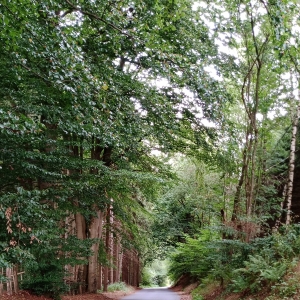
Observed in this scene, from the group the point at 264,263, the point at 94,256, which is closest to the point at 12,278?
the point at 94,256

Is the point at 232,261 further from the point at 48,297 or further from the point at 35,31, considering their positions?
the point at 35,31

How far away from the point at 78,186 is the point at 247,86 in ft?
25.9

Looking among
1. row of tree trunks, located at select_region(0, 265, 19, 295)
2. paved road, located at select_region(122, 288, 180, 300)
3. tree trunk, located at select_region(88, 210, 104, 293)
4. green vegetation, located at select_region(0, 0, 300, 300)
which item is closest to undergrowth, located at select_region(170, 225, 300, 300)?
green vegetation, located at select_region(0, 0, 300, 300)

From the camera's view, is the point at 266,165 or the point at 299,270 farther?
the point at 266,165

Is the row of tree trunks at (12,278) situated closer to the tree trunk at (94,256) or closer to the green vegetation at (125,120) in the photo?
the green vegetation at (125,120)

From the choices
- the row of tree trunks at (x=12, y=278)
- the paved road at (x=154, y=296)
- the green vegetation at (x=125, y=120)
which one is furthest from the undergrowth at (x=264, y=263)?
the row of tree trunks at (x=12, y=278)

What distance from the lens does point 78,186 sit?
27.9ft

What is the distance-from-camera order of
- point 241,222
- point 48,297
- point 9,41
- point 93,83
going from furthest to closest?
point 241,222, point 48,297, point 93,83, point 9,41

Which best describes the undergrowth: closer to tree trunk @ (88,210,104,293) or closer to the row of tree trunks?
tree trunk @ (88,210,104,293)

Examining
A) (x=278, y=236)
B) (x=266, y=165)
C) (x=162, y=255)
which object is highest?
(x=266, y=165)

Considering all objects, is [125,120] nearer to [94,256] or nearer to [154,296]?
[94,256]

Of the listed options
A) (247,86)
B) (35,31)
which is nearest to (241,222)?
(247,86)

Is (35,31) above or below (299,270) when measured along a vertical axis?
above

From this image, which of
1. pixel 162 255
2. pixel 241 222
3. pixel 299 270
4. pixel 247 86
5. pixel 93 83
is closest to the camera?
pixel 93 83
